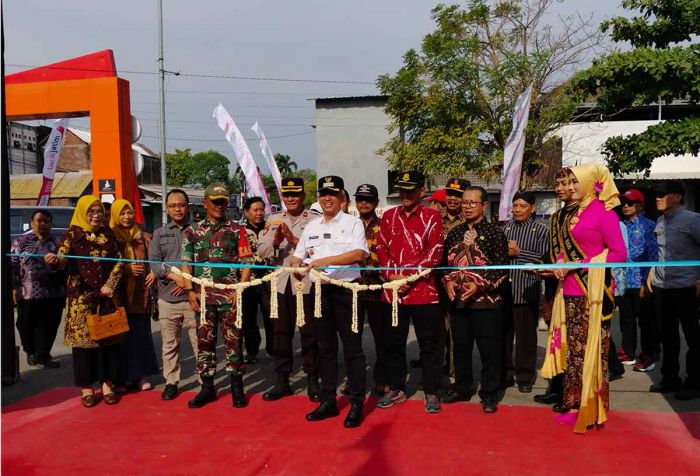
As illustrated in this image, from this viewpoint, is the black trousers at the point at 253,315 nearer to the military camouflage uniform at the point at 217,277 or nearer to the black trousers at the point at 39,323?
the military camouflage uniform at the point at 217,277

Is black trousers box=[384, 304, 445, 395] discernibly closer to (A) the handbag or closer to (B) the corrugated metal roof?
(A) the handbag

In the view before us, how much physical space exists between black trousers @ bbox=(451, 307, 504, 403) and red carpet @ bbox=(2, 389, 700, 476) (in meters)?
0.22

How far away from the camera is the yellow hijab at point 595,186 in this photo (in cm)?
425

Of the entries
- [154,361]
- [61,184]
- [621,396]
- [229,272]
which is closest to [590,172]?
[621,396]

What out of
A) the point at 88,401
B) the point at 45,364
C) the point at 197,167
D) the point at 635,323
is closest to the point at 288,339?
the point at 88,401

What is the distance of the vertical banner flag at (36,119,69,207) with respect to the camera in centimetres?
1346

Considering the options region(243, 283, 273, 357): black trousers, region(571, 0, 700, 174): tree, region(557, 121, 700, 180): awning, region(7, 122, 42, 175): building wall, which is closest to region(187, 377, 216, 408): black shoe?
region(243, 283, 273, 357): black trousers

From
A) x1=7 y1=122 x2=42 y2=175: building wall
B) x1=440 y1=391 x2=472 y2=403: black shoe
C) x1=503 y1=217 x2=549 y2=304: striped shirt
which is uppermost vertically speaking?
x1=7 y1=122 x2=42 y2=175: building wall

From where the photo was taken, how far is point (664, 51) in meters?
6.83

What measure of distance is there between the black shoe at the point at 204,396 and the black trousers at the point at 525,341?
2692 mm

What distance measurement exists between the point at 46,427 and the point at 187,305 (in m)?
1.45

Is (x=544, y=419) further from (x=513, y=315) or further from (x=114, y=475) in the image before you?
(x=114, y=475)

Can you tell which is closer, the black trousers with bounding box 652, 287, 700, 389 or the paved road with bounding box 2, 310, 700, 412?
the paved road with bounding box 2, 310, 700, 412

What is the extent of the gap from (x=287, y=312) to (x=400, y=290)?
4.26ft
